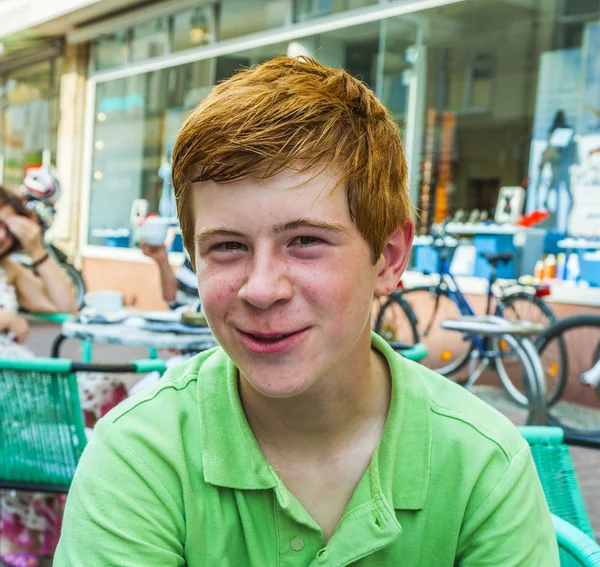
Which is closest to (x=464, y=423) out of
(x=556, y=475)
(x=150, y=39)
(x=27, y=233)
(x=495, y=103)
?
(x=556, y=475)

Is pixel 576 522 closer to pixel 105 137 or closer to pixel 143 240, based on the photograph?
pixel 143 240

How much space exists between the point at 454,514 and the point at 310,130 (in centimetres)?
65

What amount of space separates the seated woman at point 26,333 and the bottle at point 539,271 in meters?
4.73

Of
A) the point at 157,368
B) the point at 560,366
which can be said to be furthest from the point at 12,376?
the point at 560,366

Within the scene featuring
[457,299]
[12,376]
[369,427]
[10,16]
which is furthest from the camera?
[10,16]

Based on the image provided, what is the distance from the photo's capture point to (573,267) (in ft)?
23.6

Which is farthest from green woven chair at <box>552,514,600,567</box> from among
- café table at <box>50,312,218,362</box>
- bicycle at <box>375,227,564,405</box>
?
bicycle at <box>375,227,564,405</box>

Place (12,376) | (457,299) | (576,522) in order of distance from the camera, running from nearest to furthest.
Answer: (576,522) < (12,376) < (457,299)

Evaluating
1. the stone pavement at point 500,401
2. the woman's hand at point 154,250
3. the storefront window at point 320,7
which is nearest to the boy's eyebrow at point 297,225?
the woman's hand at point 154,250

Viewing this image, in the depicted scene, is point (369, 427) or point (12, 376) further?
point (12, 376)

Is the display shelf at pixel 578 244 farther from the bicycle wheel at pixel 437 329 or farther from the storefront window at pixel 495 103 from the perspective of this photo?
the bicycle wheel at pixel 437 329

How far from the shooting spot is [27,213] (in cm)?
409

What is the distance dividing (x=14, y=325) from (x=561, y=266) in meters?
5.25

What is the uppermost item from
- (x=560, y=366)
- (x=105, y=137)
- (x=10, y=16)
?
(x=10, y=16)
